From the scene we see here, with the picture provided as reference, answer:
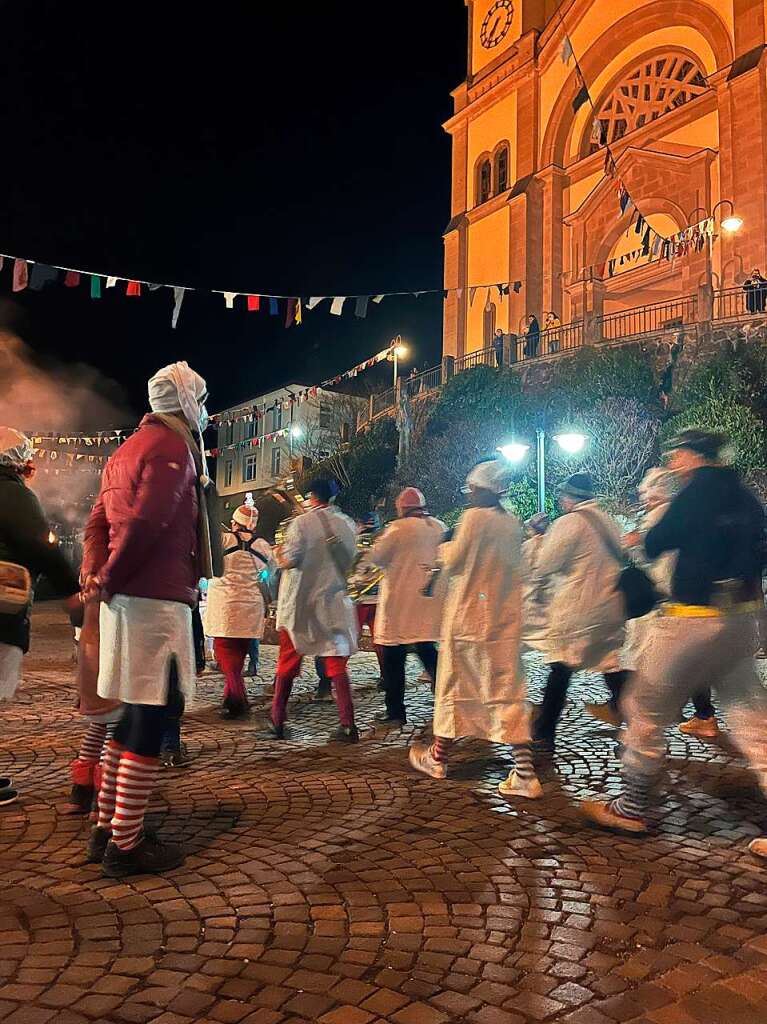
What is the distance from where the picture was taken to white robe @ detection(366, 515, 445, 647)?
20.7ft

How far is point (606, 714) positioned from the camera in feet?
17.7

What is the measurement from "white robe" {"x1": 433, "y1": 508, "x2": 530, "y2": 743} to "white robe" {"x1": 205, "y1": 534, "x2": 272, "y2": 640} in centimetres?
248

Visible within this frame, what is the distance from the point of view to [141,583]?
10.7ft

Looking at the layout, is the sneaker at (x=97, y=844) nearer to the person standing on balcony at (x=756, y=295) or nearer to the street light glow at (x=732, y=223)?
the person standing on balcony at (x=756, y=295)

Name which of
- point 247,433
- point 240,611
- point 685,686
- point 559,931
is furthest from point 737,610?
point 247,433

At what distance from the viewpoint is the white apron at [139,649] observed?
10.6ft

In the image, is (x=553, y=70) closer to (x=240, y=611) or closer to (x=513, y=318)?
(x=513, y=318)

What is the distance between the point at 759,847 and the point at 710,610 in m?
1.06

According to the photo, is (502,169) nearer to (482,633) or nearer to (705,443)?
(482,633)

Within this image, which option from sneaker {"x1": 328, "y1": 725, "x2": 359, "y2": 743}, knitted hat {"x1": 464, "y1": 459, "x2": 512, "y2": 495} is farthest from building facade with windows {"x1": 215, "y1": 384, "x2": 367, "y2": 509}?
knitted hat {"x1": 464, "y1": 459, "x2": 512, "y2": 495}

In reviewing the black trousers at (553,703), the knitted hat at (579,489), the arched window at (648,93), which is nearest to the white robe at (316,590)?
the black trousers at (553,703)

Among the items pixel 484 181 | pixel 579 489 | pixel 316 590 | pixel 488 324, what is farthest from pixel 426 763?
pixel 484 181

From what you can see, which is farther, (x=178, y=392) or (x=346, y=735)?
(x=346, y=735)

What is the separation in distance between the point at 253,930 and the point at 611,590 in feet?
11.4
